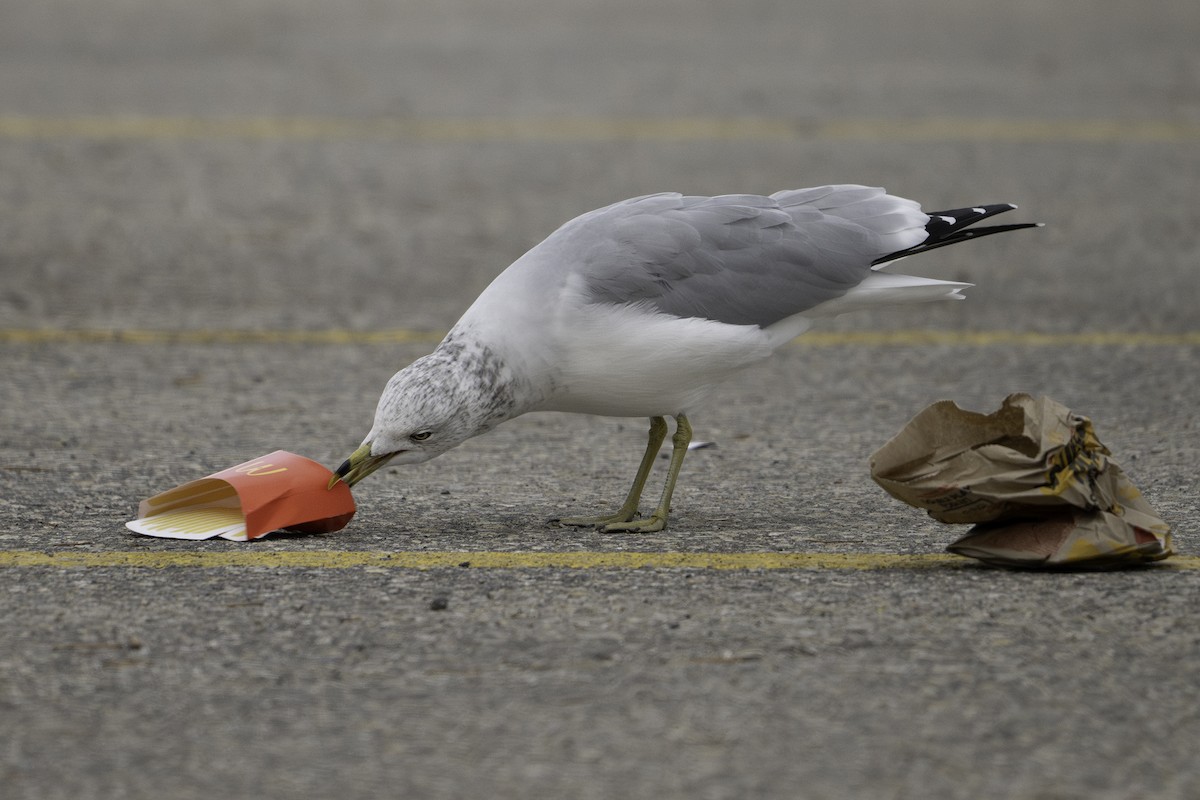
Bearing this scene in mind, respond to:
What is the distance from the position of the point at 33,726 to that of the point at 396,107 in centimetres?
1000

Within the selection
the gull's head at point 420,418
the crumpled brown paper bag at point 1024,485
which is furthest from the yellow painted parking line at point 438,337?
the crumpled brown paper bag at point 1024,485

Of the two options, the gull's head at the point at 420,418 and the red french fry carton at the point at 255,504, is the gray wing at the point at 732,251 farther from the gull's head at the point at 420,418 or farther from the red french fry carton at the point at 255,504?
the red french fry carton at the point at 255,504

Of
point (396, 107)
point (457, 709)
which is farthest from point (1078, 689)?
point (396, 107)

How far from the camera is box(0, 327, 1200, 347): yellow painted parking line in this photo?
23.3 ft

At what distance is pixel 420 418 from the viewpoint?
4.29 m

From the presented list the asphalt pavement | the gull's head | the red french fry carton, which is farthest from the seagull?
the asphalt pavement

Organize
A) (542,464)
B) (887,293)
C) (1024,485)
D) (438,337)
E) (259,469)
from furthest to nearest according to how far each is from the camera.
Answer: (438,337)
(542,464)
(887,293)
(259,469)
(1024,485)

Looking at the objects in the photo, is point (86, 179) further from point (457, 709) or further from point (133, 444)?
point (457, 709)

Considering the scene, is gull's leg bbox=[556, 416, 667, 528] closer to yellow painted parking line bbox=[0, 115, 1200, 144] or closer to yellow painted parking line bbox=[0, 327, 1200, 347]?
yellow painted parking line bbox=[0, 327, 1200, 347]

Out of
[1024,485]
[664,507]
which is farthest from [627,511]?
[1024,485]

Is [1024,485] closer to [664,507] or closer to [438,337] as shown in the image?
[664,507]

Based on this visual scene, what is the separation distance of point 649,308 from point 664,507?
594mm

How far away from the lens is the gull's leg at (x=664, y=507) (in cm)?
461

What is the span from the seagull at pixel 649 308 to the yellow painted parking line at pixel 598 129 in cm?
699
